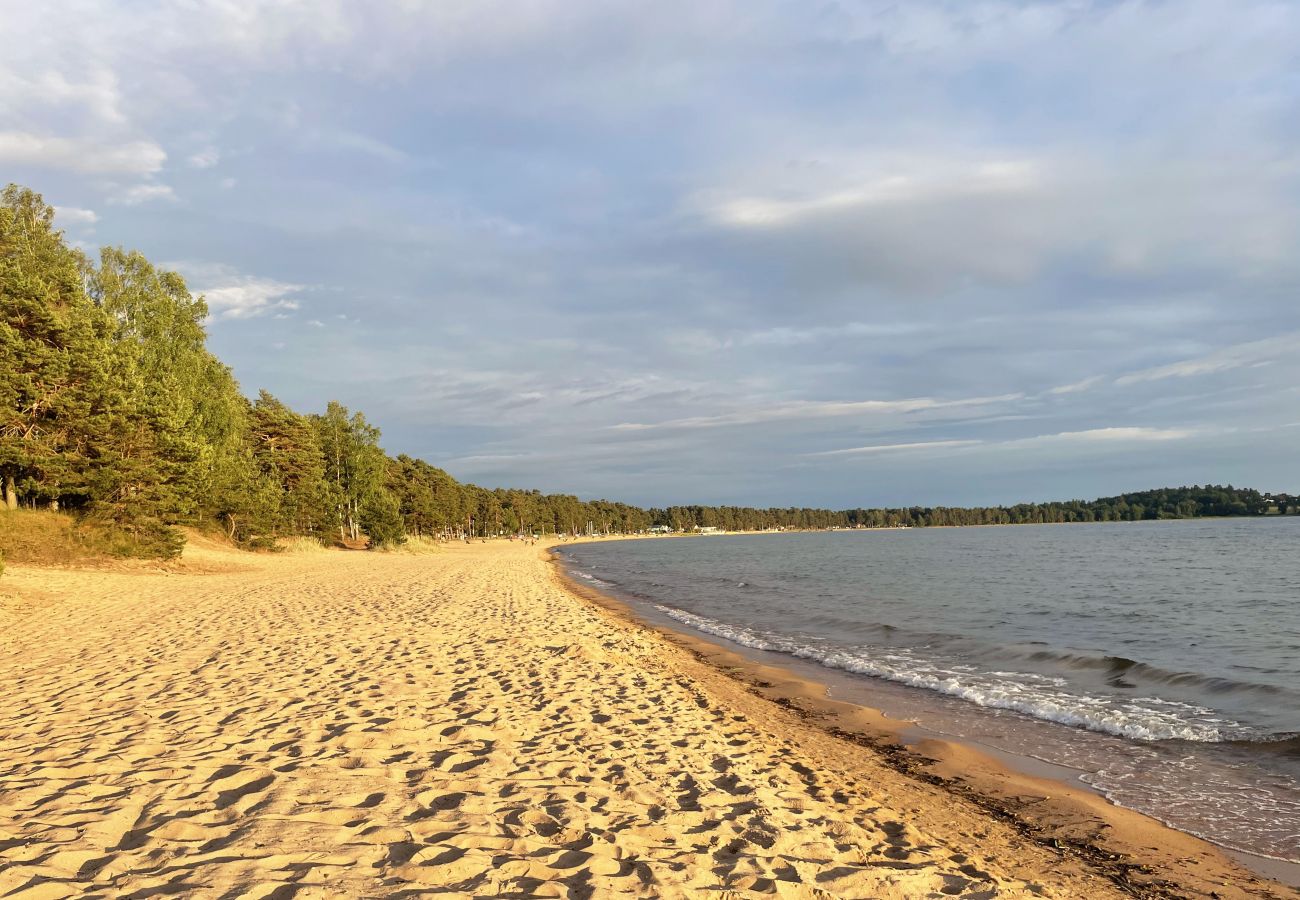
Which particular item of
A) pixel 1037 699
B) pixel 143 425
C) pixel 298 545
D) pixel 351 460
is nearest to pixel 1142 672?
pixel 1037 699

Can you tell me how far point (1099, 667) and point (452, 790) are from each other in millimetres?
15340

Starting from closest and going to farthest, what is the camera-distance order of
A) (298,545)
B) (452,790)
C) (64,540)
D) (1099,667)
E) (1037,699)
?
1. (452,790)
2. (1037,699)
3. (1099,667)
4. (64,540)
5. (298,545)

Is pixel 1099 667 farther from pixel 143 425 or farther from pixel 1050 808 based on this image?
pixel 143 425

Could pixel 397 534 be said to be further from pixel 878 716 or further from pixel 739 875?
pixel 739 875

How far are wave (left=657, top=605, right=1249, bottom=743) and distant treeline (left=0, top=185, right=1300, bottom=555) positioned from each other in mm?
27389

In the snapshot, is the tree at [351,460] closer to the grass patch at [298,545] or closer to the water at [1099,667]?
the grass patch at [298,545]

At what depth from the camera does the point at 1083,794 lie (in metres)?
8.06

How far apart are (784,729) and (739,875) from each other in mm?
5677

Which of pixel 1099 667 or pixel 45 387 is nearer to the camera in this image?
pixel 1099 667

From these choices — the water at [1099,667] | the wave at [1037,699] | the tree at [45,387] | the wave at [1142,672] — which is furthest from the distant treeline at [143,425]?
the wave at [1142,672]

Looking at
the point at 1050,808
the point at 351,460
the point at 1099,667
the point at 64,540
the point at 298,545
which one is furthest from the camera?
the point at 351,460

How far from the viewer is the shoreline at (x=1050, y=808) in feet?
20.3

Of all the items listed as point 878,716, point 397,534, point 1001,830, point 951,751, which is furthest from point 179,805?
point 397,534

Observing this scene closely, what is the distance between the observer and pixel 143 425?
1180 inches
